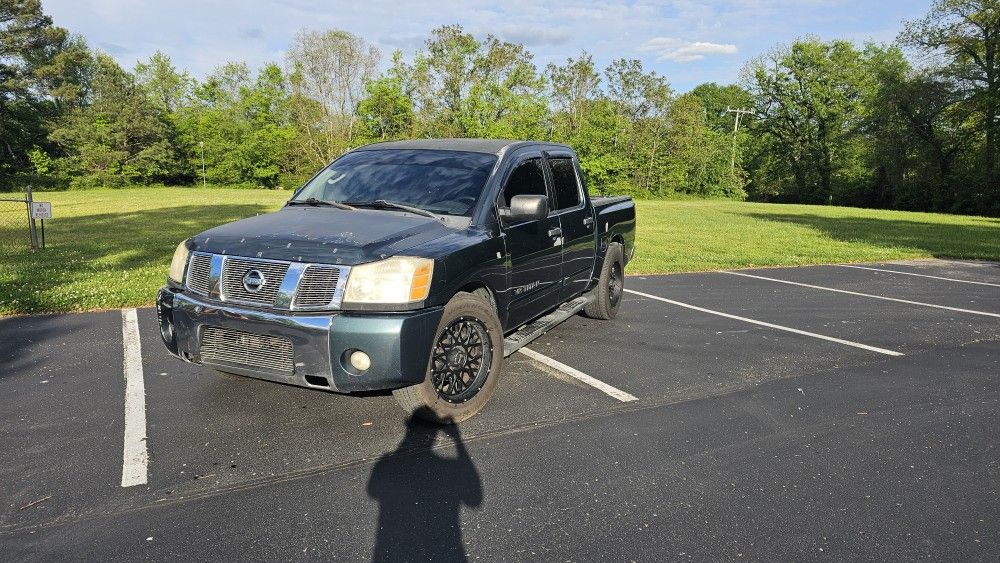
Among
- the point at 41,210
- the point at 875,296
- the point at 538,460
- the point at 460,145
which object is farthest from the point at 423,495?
the point at 41,210

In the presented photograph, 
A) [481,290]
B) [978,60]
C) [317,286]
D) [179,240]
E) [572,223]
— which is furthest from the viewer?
[978,60]

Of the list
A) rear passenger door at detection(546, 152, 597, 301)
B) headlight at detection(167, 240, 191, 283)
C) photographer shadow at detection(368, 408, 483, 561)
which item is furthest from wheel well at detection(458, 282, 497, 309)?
headlight at detection(167, 240, 191, 283)

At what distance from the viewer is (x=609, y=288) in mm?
7219

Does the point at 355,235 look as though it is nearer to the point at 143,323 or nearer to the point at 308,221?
the point at 308,221

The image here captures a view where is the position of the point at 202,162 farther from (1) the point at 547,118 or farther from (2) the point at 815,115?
(2) the point at 815,115

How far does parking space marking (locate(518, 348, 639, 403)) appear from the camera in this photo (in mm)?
4816

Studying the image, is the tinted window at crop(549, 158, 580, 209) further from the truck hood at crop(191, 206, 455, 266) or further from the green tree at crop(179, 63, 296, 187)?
the green tree at crop(179, 63, 296, 187)

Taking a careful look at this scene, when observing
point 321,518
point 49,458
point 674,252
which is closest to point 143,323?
point 49,458

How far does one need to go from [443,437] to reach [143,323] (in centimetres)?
447

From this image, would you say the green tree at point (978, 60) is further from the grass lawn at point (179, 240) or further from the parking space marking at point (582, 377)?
the parking space marking at point (582, 377)

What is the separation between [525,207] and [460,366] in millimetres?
1267

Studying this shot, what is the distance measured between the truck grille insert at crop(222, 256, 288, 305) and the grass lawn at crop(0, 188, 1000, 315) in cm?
467

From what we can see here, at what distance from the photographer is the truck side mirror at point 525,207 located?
4.75 meters

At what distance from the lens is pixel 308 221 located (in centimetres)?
441
